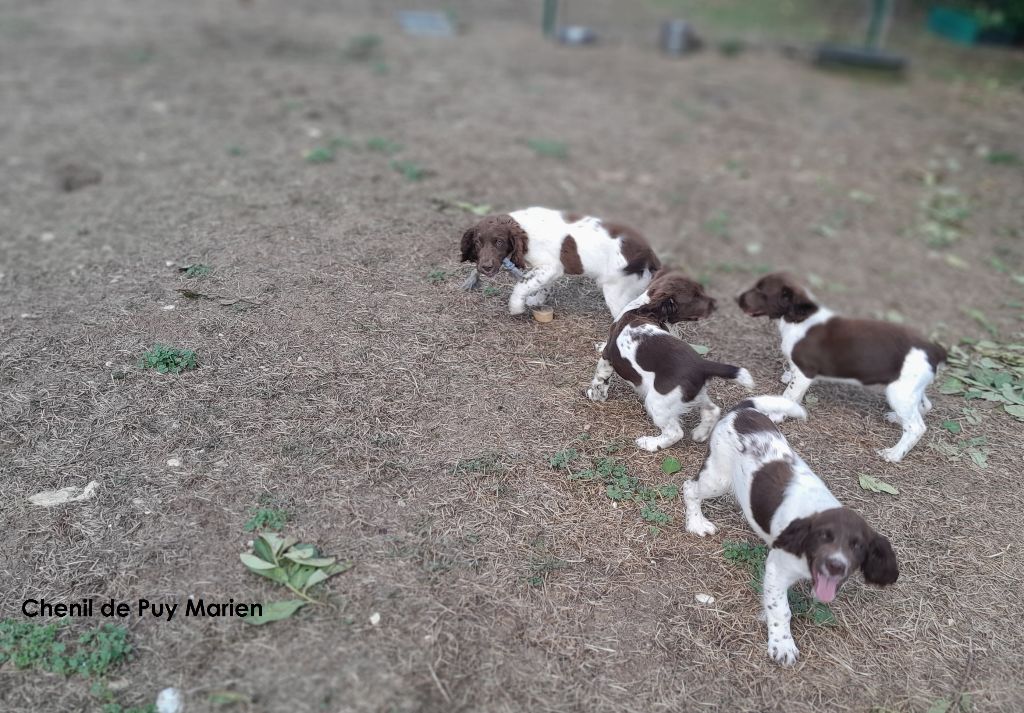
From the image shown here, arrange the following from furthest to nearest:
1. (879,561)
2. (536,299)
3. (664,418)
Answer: (536,299) → (664,418) → (879,561)

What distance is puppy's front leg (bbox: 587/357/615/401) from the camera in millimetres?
4931

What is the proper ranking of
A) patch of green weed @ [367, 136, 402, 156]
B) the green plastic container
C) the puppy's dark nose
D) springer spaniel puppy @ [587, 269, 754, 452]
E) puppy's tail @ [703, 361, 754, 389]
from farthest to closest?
1. the green plastic container
2. patch of green weed @ [367, 136, 402, 156]
3. springer spaniel puppy @ [587, 269, 754, 452]
4. puppy's tail @ [703, 361, 754, 389]
5. the puppy's dark nose

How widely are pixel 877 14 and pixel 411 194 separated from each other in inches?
453

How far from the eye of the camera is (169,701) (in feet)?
10.8

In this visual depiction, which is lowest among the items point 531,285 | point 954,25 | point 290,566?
point 290,566

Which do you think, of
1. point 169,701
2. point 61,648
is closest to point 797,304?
point 169,701

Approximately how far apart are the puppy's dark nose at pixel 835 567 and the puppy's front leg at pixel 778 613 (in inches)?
15.8

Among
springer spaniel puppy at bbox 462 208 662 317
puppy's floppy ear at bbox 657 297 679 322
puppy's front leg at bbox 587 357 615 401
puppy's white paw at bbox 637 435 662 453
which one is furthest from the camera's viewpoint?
springer spaniel puppy at bbox 462 208 662 317

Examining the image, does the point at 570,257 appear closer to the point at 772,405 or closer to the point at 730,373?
the point at 730,373

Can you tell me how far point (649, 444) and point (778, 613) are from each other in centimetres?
132

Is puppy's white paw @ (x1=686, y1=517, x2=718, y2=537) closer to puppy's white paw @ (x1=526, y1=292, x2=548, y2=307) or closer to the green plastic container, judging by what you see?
puppy's white paw @ (x1=526, y1=292, x2=548, y2=307)

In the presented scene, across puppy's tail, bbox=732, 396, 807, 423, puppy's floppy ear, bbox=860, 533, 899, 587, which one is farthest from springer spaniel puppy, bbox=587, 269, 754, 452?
puppy's floppy ear, bbox=860, 533, 899, 587

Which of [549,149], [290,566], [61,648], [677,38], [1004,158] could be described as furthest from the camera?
[677,38]

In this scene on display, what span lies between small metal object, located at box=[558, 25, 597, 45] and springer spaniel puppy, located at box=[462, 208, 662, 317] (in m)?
10.1
